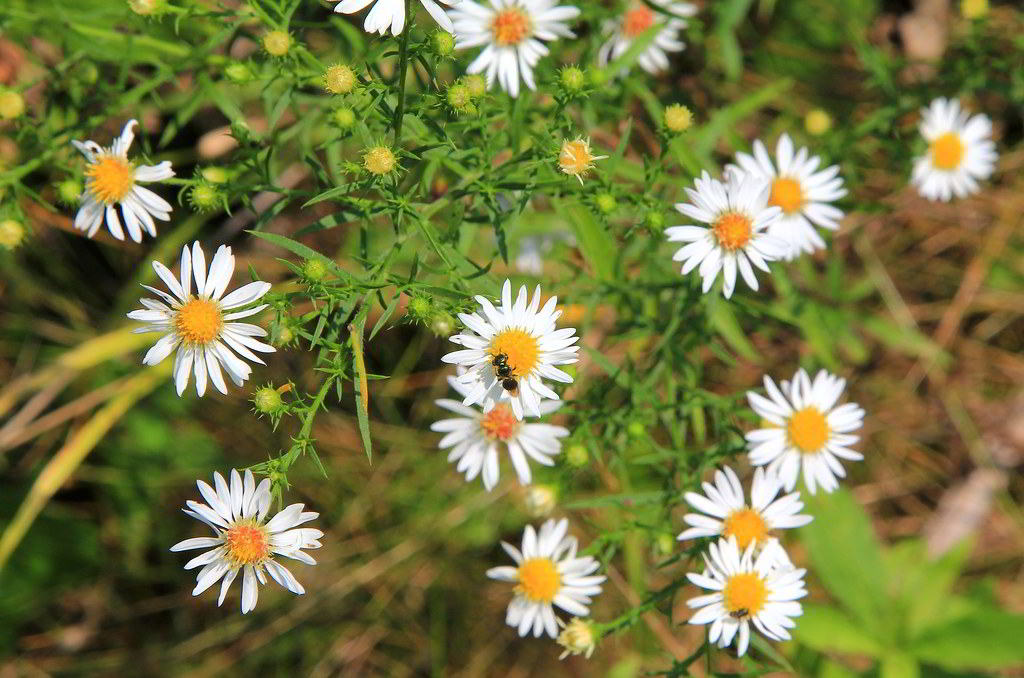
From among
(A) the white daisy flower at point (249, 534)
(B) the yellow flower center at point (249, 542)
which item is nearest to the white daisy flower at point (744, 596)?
(A) the white daisy flower at point (249, 534)

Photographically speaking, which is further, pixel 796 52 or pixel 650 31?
pixel 796 52

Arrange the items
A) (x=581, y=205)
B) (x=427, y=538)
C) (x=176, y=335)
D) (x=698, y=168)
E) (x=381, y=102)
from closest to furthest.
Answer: (x=381, y=102) → (x=176, y=335) → (x=581, y=205) → (x=698, y=168) → (x=427, y=538)

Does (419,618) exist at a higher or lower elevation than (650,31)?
lower

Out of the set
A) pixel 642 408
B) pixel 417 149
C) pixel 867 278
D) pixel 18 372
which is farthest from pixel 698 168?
pixel 18 372

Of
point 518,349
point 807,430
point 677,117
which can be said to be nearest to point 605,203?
point 677,117

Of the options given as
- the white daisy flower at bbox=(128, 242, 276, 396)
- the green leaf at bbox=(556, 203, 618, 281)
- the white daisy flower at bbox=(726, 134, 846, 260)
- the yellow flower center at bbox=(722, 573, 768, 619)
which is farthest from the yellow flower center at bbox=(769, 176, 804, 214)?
the white daisy flower at bbox=(128, 242, 276, 396)

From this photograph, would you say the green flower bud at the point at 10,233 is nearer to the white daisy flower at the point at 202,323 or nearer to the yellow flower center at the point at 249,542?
the white daisy flower at the point at 202,323

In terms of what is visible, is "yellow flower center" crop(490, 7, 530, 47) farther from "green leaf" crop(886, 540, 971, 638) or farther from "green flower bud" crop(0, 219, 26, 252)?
"green leaf" crop(886, 540, 971, 638)

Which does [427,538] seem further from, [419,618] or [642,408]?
[642,408]
